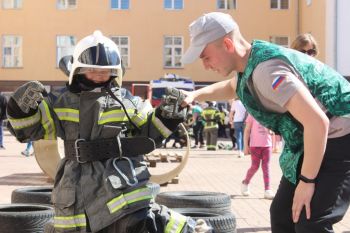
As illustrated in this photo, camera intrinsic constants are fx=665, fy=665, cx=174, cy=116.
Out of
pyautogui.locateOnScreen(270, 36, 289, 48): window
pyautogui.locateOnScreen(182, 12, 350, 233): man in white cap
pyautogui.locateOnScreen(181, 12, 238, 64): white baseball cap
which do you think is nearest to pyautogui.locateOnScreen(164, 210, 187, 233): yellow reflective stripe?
pyautogui.locateOnScreen(182, 12, 350, 233): man in white cap

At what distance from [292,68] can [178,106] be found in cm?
96

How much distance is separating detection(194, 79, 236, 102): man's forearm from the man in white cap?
0.52 metres

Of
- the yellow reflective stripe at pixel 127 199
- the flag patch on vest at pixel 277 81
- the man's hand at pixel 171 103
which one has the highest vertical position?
the flag patch on vest at pixel 277 81

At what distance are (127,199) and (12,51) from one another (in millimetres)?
35685

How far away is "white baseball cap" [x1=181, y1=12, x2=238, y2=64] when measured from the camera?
3498 millimetres

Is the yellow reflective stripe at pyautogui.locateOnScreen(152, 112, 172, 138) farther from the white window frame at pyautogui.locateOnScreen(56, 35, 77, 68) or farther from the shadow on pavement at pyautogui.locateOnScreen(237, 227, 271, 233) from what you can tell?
the white window frame at pyautogui.locateOnScreen(56, 35, 77, 68)

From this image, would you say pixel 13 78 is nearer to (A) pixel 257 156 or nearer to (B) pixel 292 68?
(A) pixel 257 156

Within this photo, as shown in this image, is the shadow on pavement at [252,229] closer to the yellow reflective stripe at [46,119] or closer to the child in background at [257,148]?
the child in background at [257,148]

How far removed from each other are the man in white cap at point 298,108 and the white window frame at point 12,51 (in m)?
35.6

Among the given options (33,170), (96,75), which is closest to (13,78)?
(33,170)

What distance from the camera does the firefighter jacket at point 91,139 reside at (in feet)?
12.6

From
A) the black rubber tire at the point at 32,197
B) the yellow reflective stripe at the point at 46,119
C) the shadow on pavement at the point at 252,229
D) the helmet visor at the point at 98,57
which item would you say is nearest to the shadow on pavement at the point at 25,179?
the black rubber tire at the point at 32,197

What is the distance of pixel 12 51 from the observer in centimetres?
3812


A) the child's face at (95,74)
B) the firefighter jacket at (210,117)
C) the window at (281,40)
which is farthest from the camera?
the window at (281,40)
